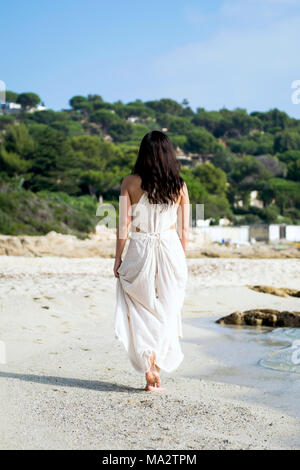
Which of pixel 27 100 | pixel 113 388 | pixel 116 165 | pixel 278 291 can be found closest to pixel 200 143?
pixel 116 165

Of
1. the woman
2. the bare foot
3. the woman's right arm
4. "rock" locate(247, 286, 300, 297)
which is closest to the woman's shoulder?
the woman

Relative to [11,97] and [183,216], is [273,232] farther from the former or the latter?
[11,97]

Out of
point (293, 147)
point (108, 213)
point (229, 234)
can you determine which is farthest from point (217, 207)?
point (293, 147)

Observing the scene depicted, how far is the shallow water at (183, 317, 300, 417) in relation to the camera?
399 cm

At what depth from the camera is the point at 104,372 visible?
4.43 metres

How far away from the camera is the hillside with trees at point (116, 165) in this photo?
2461 cm

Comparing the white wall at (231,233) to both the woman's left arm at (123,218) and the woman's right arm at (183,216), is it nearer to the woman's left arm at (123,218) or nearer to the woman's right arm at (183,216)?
the woman's right arm at (183,216)

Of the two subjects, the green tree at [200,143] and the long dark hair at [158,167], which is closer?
the long dark hair at [158,167]

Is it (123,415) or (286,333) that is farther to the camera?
(286,333)

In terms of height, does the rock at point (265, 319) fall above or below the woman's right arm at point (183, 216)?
below

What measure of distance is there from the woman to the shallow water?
727 millimetres

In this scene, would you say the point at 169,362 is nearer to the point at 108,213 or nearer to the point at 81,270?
the point at 81,270

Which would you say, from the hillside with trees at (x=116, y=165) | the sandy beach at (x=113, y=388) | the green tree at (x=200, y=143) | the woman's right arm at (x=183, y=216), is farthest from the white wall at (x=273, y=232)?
the green tree at (x=200, y=143)

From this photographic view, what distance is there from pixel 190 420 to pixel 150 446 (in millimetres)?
514
